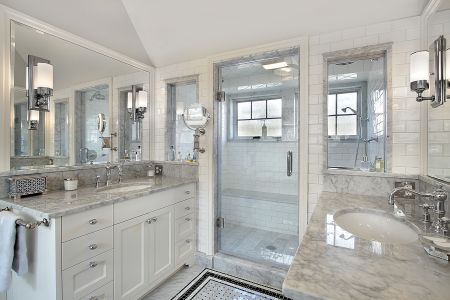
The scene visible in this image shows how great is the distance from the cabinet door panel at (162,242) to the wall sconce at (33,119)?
118 cm

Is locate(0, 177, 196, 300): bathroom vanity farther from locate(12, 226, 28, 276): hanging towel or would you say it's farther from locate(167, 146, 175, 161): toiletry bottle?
locate(167, 146, 175, 161): toiletry bottle

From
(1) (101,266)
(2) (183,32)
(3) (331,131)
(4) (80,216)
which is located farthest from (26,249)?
(3) (331,131)

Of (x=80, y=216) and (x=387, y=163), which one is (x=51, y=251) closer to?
(x=80, y=216)

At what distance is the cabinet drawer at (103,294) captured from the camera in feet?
5.02

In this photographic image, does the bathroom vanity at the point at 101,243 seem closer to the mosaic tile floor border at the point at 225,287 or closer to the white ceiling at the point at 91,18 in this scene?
the mosaic tile floor border at the point at 225,287

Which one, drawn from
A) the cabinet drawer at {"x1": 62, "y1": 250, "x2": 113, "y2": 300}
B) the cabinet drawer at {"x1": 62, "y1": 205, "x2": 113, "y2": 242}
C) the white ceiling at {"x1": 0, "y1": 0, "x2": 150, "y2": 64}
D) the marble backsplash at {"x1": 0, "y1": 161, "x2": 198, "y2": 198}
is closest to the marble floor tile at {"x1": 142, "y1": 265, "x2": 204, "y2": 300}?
the cabinet drawer at {"x1": 62, "y1": 250, "x2": 113, "y2": 300}

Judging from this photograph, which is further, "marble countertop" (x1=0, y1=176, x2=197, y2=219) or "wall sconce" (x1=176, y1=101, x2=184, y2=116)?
"wall sconce" (x1=176, y1=101, x2=184, y2=116)

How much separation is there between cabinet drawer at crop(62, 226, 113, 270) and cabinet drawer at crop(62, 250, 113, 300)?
35mm

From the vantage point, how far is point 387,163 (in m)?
1.83

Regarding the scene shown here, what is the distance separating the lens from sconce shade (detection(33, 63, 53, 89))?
1779mm

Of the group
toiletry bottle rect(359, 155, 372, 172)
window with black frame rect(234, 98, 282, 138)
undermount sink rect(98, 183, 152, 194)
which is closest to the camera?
toiletry bottle rect(359, 155, 372, 172)

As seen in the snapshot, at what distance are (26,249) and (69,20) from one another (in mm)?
1797

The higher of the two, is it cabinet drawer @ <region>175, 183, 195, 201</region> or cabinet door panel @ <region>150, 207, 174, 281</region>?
cabinet drawer @ <region>175, 183, 195, 201</region>

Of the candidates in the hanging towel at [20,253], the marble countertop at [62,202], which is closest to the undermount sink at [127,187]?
the marble countertop at [62,202]
